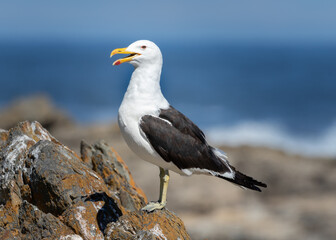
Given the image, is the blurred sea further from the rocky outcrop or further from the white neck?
the white neck

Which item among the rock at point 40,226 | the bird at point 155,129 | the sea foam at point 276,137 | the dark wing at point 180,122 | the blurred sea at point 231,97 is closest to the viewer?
the rock at point 40,226

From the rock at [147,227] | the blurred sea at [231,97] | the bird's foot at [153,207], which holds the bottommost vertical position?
the rock at [147,227]

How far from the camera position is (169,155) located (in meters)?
8.01

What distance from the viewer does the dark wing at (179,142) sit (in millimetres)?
7862

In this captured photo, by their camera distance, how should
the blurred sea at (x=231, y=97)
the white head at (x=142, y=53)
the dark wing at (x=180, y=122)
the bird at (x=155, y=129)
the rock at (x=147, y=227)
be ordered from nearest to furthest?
the rock at (x=147, y=227)
the bird at (x=155, y=129)
the white head at (x=142, y=53)
the dark wing at (x=180, y=122)
the blurred sea at (x=231, y=97)

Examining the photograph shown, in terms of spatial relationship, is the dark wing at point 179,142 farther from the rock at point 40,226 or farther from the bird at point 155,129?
the rock at point 40,226

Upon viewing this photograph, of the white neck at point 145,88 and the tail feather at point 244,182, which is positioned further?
the tail feather at point 244,182

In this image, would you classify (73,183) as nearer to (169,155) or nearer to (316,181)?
(169,155)

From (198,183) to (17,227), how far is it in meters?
11.8

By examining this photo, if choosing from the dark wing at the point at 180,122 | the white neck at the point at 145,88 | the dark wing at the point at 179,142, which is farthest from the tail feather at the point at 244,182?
the white neck at the point at 145,88

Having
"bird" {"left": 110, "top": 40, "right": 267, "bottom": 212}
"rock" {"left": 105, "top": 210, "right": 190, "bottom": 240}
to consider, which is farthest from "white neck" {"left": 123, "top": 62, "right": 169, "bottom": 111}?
"rock" {"left": 105, "top": 210, "right": 190, "bottom": 240}

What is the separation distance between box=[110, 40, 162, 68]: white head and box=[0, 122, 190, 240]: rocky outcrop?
72.3 inches

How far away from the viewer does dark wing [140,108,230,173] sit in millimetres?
7862

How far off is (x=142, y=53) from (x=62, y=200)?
2.41m
